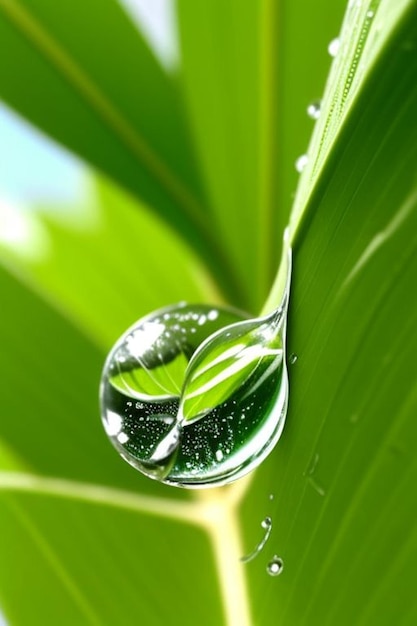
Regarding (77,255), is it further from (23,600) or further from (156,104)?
(23,600)

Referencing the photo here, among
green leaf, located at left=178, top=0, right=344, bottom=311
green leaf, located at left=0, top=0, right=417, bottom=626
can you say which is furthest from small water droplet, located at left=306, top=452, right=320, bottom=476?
green leaf, located at left=178, top=0, right=344, bottom=311

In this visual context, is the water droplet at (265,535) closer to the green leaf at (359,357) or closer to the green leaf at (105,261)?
the green leaf at (359,357)

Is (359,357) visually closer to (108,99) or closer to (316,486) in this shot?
(316,486)

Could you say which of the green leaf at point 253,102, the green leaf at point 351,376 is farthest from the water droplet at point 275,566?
the green leaf at point 253,102

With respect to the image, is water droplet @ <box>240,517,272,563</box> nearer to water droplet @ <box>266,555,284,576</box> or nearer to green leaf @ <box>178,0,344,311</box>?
water droplet @ <box>266,555,284,576</box>

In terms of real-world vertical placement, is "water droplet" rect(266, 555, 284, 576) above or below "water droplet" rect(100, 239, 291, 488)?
below

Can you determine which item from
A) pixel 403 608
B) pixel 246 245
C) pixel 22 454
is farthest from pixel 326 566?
pixel 246 245
